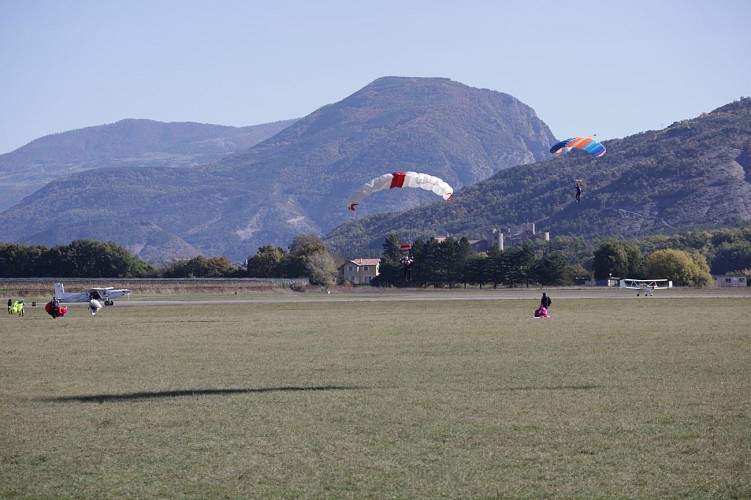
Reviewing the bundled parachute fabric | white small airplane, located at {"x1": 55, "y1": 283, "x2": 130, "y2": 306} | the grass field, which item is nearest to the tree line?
white small airplane, located at {"x1": 55, "y1": 283, "x2": 130, "y2": 306}

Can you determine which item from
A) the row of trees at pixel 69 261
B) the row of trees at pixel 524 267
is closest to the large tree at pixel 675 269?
the row of trees at pixel 524 267

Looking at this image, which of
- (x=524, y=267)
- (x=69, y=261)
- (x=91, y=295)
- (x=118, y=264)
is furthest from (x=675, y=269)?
(x=69, y=261)

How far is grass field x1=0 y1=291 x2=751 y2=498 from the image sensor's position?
12477 mm

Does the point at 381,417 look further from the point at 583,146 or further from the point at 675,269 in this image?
the point at 675,269

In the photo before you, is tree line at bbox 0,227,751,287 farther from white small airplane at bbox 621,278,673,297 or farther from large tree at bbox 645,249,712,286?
white small airplane at bbox 621,278,673,297

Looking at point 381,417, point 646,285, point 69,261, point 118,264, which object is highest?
point 69,261

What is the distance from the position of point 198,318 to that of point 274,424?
34.0 m

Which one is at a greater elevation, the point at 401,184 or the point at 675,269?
the point at 401,184

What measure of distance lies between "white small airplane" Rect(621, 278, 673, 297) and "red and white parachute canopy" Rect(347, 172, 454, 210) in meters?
44.7

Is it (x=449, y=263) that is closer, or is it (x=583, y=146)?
(x=583, y=146)

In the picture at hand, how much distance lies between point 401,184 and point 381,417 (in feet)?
64.7

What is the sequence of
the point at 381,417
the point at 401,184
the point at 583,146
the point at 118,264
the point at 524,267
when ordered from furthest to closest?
the point at 118,264, the point at 524,267, the point at 583,146, the point at 401,184, the point at 381,417

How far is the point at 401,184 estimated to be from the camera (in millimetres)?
35812

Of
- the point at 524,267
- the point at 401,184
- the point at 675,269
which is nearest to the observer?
the point at 401,184
